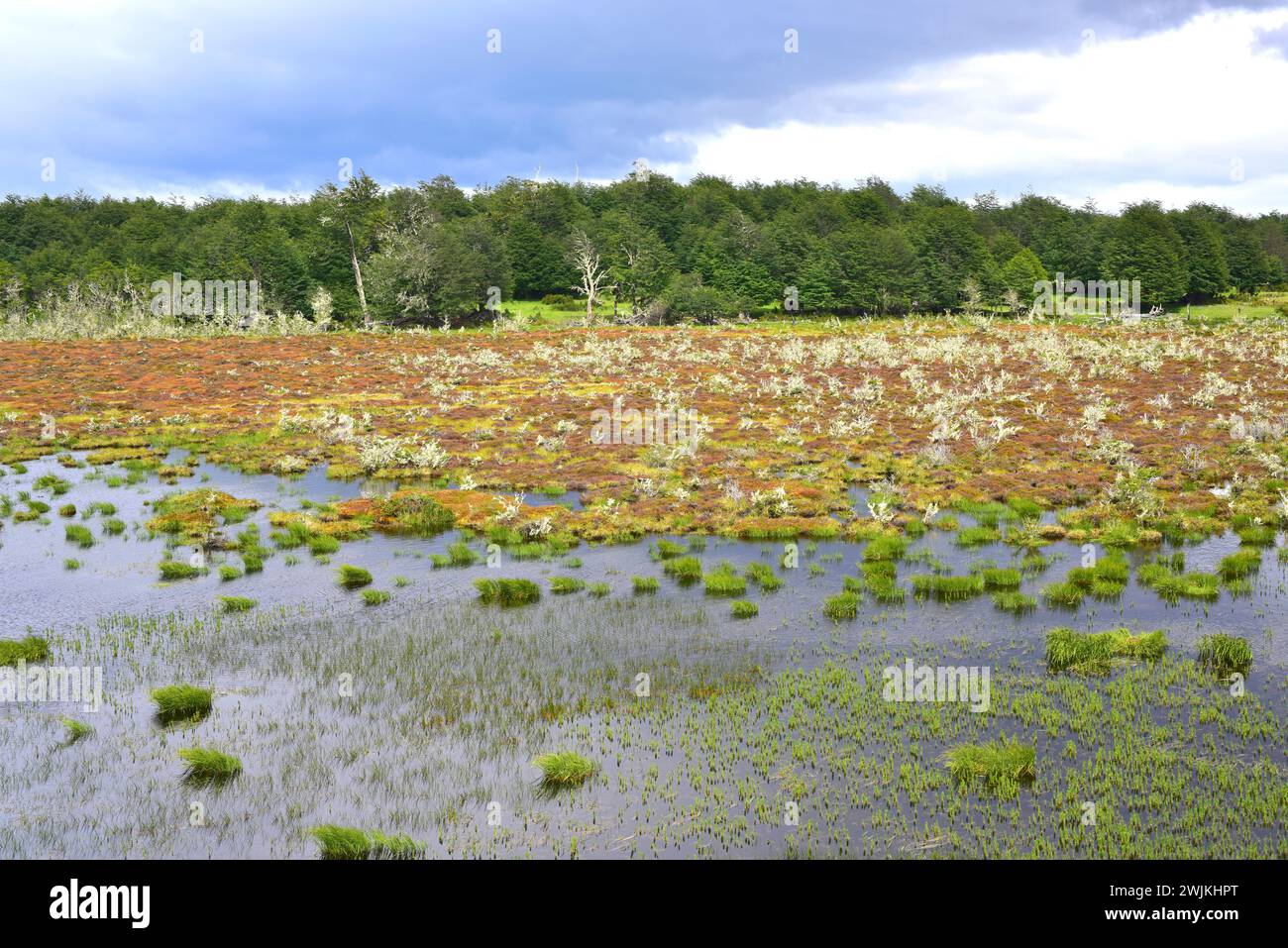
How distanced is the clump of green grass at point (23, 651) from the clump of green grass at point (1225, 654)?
2406 cm

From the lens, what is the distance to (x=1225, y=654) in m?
17.9

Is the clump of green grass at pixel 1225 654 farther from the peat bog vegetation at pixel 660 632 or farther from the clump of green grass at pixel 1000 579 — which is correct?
the clump of green grass at pixel 1000 579

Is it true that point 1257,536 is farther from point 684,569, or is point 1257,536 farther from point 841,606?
point 684,569

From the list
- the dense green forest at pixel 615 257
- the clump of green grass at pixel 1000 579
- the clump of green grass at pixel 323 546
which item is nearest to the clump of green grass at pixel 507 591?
the clump of green grass at pixel 323 546

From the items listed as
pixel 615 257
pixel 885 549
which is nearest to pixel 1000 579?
pixel 885 549

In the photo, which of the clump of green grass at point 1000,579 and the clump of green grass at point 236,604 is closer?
the clump of green grass at point 236,604

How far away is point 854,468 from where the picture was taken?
3606 centimetres

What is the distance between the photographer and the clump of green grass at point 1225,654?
1758 centimetres

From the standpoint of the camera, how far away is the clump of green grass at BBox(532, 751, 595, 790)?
14141 mm

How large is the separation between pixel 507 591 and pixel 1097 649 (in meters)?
13.7

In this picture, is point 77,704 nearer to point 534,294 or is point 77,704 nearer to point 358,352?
point 358,352

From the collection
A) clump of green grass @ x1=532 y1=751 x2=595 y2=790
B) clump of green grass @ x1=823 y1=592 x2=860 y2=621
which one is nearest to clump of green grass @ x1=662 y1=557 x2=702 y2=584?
clump of green grass @ x1=823 y1=592 x2=860 y2=621
